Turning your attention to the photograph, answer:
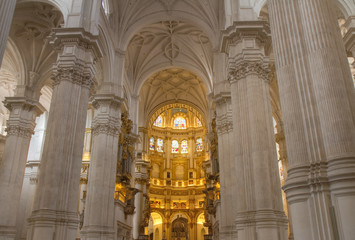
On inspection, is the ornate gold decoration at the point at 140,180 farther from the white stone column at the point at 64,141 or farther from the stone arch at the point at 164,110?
the white stone column at the point at 64,141

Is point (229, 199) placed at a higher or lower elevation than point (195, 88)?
lower

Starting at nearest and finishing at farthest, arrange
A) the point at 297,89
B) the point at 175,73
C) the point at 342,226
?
the point at 342,226 < the point at 297,89 < the point at 175,73

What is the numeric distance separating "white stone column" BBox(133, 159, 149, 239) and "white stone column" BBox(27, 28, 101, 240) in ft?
55.7

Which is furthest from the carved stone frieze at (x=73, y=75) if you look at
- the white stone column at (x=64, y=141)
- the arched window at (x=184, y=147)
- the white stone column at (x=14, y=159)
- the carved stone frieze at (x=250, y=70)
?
the arched window at (x=184, y=147)

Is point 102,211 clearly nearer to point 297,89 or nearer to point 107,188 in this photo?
point 107,188

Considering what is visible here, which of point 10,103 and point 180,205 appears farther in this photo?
point 180,205

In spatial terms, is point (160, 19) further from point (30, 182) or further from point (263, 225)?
point (263, 225)

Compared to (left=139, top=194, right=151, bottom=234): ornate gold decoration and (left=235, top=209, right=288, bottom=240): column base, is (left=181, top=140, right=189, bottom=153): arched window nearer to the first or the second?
(left=139, top=194, right=151, bottom=234): ornate gold decoration

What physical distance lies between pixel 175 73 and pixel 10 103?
17.3 m

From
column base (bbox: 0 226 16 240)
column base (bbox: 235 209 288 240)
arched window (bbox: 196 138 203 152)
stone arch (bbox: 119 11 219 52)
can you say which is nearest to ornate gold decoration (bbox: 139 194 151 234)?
arched window (bbox: 196 138 203 152)

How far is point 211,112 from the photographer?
86.1ft

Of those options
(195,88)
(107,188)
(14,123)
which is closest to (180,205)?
(195,88)

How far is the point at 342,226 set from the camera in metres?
4.89

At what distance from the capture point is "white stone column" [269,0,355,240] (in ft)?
16.7
